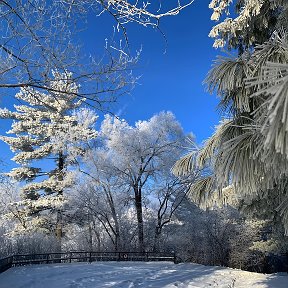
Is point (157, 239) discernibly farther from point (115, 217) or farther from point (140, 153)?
point (140, 153)

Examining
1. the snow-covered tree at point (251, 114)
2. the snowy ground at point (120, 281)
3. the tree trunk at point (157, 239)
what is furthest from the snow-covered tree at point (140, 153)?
the snow-covered tree at point (251, 114)

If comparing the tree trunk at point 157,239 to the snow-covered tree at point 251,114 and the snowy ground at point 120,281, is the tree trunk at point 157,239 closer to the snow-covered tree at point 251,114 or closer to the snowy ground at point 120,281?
the snowy ground at point 120,281

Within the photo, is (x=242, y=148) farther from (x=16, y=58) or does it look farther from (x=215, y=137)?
(x=16, y=58)

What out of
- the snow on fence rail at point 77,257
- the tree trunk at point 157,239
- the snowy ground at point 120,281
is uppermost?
the tree trunk at point 157,239

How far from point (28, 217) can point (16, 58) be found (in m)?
21.3

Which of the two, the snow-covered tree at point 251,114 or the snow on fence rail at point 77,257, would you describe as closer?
the snow-covered tree at point 251,114

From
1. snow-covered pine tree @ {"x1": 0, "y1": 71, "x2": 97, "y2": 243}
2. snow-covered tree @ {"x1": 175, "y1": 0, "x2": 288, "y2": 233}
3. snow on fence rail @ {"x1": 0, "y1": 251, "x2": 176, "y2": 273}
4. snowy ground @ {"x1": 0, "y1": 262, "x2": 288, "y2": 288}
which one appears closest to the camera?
snow-covered tree @ {"x1": 175, "y1": 0, "x2": 288, "y2": 233}

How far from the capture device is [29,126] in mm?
24125

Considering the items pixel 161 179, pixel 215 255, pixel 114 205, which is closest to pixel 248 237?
pixel 215 255

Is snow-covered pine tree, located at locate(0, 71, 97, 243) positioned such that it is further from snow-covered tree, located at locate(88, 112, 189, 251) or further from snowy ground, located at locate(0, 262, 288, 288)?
snowy ground, located at locate(0, 262, 288, 288)

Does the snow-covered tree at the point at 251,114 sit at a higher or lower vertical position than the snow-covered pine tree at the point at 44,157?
lower

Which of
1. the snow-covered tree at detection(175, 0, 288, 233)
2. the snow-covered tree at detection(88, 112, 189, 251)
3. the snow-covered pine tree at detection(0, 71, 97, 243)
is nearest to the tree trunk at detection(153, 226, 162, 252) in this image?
the snow-covered tree at detection(88, 112, 189, 251)

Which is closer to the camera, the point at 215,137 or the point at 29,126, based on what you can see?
the point at 215,137

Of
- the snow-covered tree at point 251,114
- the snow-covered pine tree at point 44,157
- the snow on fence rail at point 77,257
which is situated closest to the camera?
the snow-covered tree at point 251,114
